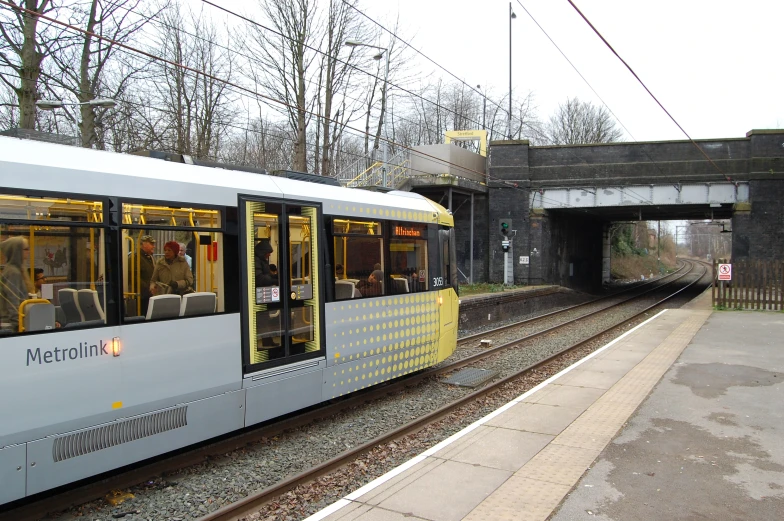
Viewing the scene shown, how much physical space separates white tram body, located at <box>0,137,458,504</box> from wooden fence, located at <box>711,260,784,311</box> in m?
17.3

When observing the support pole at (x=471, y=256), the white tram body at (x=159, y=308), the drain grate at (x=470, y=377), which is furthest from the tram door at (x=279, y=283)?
the support pole at (x=471, y=256)

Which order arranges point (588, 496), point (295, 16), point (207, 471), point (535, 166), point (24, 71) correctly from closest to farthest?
1. point (588, 496)
2. point (207, 471)
3. point (24, 71)
4. point (295, 16)
5. point (535, 166)

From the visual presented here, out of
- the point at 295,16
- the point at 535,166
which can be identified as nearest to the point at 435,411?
the point at 295,16

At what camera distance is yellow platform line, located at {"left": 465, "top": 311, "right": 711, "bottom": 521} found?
4496 mm

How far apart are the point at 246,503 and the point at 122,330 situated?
1.92 meters

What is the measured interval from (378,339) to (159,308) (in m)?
3.68

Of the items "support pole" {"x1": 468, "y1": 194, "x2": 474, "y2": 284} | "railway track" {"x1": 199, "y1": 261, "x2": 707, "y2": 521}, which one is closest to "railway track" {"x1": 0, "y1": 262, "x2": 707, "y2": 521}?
"railway track" {"x1": 199, "y1": 261, "x2": 707, "y2": 521}

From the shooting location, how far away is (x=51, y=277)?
4691 millimetres

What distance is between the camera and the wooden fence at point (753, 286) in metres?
19.6

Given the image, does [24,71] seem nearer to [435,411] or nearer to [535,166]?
[435,411]

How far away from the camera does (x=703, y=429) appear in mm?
6645

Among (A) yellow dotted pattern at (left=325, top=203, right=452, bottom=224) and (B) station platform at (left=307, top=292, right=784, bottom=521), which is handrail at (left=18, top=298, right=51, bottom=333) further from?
(A) yellow dotted pattern at (left=325, top=203, right=452, bottom=224)

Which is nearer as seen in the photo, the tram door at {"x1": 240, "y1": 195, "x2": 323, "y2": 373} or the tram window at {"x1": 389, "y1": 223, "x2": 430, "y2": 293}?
the tram door at {"x1": 240, "y1": 195, "x2": 323, "y2": 373}

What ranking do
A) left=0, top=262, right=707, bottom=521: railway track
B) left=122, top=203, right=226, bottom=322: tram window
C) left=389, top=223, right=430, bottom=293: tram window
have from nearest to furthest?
left=0, top=262, right=707, bottom=521: railway track
left=122, top=203, right=226, bottom=322: tram window
left=389, top=223, right=430, bottom=293: tram window
